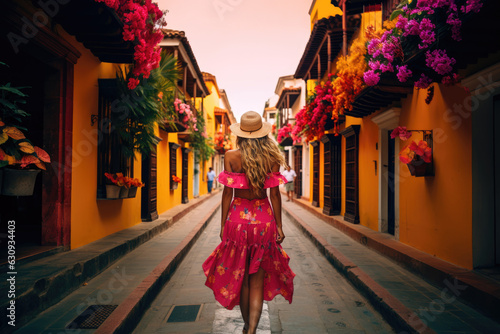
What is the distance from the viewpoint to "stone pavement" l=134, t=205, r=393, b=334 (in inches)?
153

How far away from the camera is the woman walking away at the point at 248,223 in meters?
3.42

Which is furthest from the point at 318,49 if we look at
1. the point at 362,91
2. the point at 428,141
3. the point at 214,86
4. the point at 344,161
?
the point at 214,86

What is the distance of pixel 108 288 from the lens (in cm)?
475

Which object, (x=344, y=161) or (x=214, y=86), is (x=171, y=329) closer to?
(x=344, y=161)

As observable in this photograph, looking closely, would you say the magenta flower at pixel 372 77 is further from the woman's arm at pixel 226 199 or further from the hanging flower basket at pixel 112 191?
the hanging flower basket at pixel 112 191

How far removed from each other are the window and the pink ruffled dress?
13.6ft

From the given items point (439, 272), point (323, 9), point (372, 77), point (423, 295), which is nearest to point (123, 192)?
point (372, 77)

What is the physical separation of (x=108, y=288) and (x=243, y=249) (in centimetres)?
228

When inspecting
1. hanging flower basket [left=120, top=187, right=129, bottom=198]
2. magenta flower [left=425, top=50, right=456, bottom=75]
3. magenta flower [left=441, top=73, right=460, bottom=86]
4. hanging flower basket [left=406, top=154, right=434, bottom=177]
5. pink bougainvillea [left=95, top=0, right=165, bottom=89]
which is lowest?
hanging flower basket [left=120, top=187, right=129, bottom=198]

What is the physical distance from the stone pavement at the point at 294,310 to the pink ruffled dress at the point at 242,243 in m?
0.63

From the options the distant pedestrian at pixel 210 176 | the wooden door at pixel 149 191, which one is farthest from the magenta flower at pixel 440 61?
the distant pedestrian at pixel 210 176

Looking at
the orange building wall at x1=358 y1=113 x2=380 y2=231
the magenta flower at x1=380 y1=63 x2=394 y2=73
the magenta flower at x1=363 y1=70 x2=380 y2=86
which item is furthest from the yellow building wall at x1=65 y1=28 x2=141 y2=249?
the orange building wall at x1=358 y1=113 x2=380 y2=231

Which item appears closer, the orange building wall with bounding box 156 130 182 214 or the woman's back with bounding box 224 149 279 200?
the woman's back with bounding box 224 149 279 200

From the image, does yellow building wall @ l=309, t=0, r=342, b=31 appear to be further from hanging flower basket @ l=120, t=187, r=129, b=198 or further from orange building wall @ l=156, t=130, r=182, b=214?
hanging flower basket @ l=120, t=187, r=129, b=198
